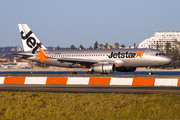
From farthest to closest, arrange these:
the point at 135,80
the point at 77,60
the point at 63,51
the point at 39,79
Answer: the point at 63,51 → the point at 77,60 → the point at 39,79 → the point at 135,80

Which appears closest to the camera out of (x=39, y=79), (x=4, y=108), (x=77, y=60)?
(x=4, y=108)

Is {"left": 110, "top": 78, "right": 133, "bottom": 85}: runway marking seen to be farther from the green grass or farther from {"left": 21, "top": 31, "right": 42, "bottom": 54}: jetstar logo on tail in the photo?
{"left": 21, "top": 31, "right": 42, "bottom": 54}: jetstar logo on tail

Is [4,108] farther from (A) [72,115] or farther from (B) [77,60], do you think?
(B) [77,60]

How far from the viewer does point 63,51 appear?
45.9 metres

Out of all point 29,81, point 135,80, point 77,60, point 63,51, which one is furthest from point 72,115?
point 63,51

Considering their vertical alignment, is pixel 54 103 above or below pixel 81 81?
above

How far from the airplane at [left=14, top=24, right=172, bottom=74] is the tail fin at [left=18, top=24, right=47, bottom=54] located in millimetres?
667

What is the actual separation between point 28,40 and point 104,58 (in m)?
13.4

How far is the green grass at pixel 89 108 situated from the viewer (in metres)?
12.9

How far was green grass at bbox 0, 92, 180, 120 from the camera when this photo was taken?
510 inches

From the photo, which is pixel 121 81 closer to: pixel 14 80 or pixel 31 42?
pixel 14 80

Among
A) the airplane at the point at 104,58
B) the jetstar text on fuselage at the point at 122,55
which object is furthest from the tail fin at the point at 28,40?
the jetstar text on fuselage at the point at 122,55

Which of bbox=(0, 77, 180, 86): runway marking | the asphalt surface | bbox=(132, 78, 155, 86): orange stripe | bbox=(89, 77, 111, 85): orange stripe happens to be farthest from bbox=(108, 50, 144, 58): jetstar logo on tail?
the asphalt surface

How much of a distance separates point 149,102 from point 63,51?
106 feet
